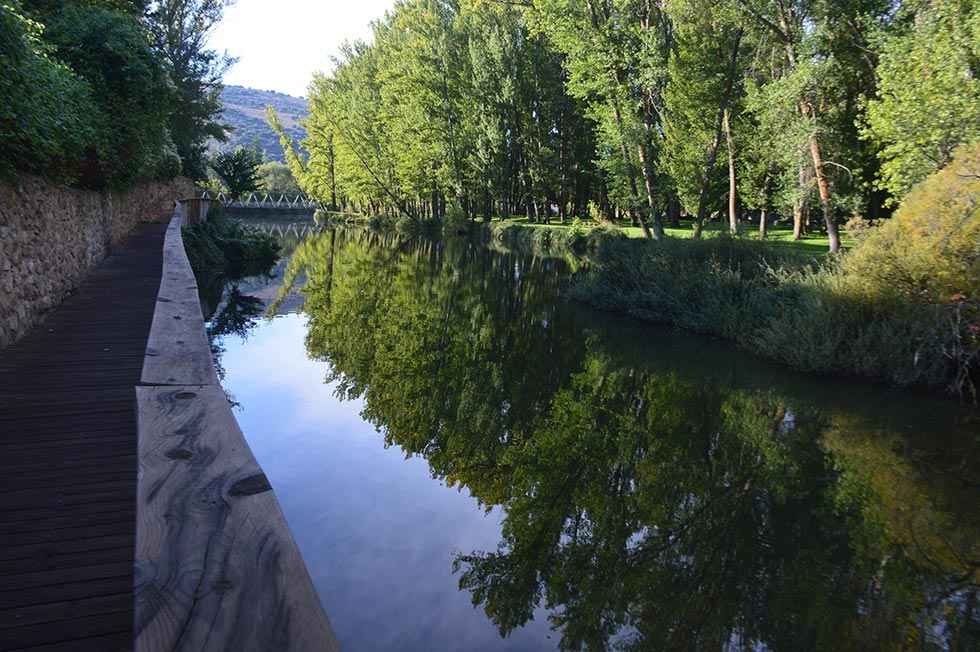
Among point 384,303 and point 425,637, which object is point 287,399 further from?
point 384,303

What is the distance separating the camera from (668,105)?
30.5m

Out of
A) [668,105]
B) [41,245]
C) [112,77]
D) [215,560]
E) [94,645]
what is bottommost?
[94,645]

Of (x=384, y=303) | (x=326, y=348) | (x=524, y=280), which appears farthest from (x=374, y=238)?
(x=326, y=348)

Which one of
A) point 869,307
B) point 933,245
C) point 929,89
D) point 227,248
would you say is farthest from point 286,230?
point 933,245

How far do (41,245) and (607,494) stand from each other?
8.47 metres

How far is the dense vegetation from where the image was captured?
283 inches

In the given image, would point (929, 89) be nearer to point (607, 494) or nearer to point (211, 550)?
point (607, 494)

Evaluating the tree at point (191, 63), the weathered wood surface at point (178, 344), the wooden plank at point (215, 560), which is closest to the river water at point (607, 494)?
the weathered wood surface at point (178, 344)

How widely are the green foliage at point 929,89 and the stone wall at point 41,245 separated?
19.3 meters

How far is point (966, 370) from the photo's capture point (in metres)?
10.2

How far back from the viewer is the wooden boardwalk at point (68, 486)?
2.72 m

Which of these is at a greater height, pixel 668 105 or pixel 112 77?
pixel 668 105

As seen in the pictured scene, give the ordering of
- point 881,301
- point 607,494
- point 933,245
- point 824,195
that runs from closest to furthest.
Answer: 1. point 607,494
2. point 933,245
3. point 881,301
4. point 824,195

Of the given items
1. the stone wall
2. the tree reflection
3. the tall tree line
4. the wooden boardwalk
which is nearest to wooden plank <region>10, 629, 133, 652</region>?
the wooden boardwalk
